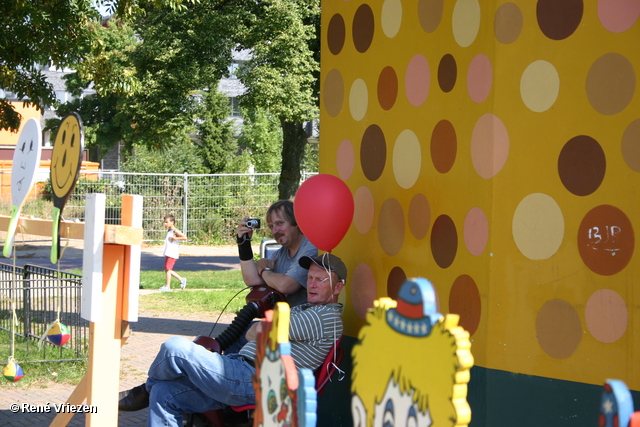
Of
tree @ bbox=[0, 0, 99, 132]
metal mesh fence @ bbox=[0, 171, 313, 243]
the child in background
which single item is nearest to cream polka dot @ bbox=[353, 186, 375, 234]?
tree @ bbox=[0, 0, 99, 132]

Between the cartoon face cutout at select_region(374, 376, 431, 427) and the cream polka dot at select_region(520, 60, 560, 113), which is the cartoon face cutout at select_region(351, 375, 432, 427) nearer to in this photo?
the cartoon face cutout at select_region(374, 376, 431, 427)

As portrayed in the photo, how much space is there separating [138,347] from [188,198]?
12.5 meters

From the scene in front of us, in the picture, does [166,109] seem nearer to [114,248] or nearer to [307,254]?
[307,254]

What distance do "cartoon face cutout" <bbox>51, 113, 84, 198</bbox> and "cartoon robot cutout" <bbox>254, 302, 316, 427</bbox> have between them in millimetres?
1190

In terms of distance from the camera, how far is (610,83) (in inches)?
111

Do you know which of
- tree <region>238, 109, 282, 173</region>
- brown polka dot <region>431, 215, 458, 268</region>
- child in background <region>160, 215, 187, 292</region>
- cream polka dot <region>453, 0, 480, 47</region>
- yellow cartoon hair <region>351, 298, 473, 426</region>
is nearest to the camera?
yellow cartoon hair <region>351, 298, 473, 426</region>

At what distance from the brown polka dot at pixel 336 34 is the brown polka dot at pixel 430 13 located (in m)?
0.82

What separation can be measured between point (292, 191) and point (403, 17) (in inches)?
373

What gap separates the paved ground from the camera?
16.7ft

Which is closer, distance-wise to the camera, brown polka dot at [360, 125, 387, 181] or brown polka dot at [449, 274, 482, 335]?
brown polka dot at [449, 274, 482, 335]

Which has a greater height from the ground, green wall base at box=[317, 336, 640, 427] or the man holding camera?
the man holding camera

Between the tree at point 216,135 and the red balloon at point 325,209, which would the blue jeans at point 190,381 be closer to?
the red balloon at point 325,209

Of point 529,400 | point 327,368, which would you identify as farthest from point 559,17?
point 327,368

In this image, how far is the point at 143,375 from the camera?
628cm
